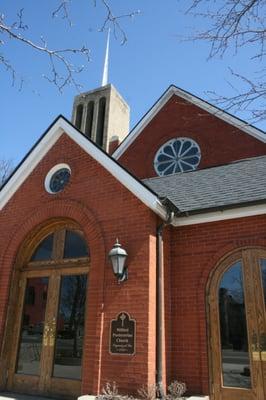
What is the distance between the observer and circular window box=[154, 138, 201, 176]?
13.0 metres

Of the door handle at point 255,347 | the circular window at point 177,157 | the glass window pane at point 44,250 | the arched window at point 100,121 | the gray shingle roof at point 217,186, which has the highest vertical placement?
the arched window at point 100,121

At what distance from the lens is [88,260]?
25.5 feet

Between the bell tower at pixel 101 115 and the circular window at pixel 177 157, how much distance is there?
9.79 meters

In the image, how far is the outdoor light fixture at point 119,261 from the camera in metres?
6.81

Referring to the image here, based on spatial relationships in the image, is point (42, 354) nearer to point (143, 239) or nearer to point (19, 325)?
point (19, 325)

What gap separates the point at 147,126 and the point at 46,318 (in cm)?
873

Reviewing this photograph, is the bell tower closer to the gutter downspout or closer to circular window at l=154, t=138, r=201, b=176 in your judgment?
circular window at l=154, t=138, r=201, b=176

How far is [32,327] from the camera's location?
7926 mm

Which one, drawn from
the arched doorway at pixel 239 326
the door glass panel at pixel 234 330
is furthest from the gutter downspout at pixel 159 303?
the door glass panel at pixel 234 330

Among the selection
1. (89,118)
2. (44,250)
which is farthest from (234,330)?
(89,118)

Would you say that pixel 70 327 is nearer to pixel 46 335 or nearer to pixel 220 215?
pixel 46 335

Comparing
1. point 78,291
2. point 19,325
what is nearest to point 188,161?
point 78,291

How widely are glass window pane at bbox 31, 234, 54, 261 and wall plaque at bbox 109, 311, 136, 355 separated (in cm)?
248

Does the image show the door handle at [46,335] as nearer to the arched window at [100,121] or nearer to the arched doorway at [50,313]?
the arched doorway at [50,313]
